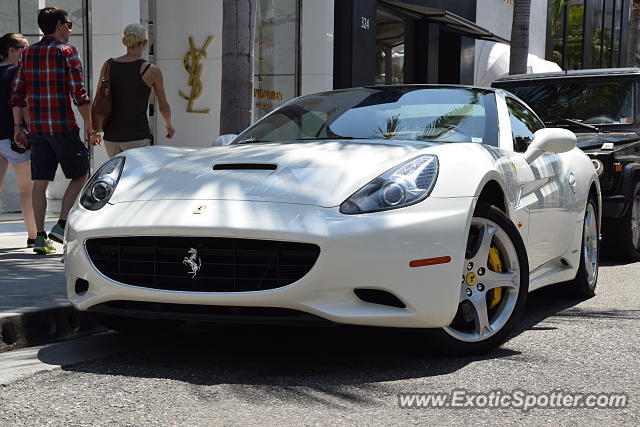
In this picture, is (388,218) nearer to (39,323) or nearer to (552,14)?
(39,323)

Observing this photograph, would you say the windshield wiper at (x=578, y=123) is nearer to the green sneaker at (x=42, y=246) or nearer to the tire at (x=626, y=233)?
the tire at (x=626, y=233)

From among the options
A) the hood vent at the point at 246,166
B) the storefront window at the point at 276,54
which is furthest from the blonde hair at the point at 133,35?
the storefront window at the point at 276,54

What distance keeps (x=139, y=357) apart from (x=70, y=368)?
372mm

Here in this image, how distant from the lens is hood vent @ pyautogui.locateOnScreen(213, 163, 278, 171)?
472cm

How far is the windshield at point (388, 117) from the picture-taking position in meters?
5.41

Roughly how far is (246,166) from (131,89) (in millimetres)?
3556

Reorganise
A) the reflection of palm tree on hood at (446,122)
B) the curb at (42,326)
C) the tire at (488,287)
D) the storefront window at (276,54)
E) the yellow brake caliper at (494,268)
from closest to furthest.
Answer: the tire at (488,287), the yellow brake caliper at (494,268), the curb at (42,326), the reflection of palm tree on hood at (446,122), the storefront window at (276,54)

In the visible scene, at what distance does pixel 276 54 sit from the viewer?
16844 millimetres

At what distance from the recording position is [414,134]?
210 inches

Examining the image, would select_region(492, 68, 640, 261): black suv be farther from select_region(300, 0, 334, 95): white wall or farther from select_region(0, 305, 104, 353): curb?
select_region(300, 0, 334, 95): white wall

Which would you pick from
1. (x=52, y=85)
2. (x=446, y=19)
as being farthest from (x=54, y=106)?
(x=446, y=19)

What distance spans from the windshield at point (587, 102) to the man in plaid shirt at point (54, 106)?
443cm

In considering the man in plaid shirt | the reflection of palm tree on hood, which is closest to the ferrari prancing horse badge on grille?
the reflection of palm tree on hood

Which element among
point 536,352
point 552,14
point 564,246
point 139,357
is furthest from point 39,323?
point 552,14
